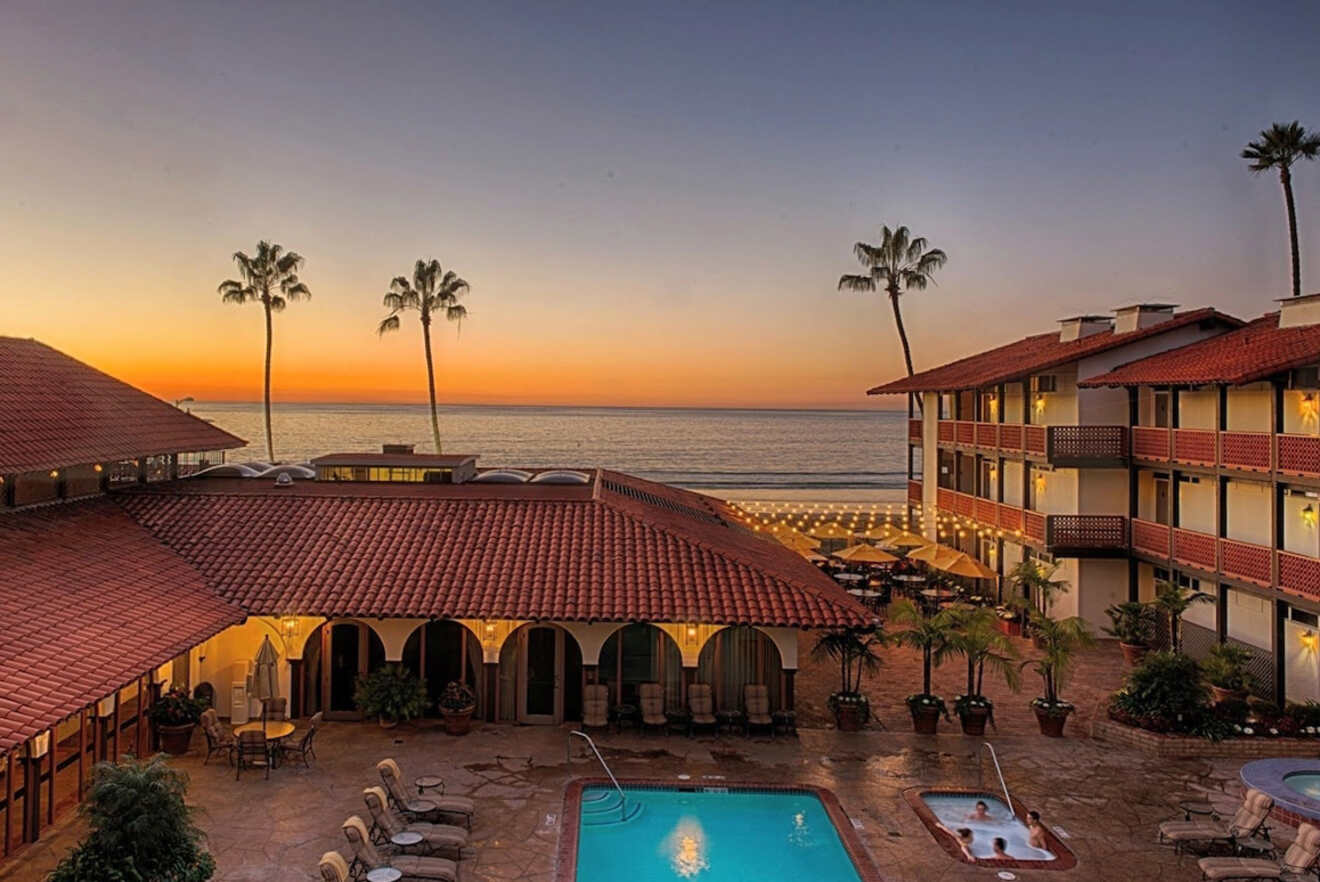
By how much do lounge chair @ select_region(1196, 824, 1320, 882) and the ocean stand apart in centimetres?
6824

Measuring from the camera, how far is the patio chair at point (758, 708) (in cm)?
1814

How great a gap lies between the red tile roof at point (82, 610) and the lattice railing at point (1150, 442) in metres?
24.1

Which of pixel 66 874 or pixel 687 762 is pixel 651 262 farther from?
pixel 66 874

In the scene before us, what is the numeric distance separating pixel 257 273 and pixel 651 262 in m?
23.3

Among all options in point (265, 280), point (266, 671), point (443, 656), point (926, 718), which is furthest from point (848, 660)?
point (265, 280)

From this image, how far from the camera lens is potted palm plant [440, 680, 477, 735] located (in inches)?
700

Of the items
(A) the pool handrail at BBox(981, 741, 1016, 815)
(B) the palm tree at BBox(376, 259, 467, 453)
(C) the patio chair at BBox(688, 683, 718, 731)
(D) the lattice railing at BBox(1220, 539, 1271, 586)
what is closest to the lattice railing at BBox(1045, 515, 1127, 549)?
(D) the lattice railing at BBox(1220, 539, 1271, 586)

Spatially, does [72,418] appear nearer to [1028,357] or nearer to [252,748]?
[252,748]

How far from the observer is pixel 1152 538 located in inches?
1010

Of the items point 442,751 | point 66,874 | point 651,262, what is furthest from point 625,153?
point 66,874

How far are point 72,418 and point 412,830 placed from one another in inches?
557

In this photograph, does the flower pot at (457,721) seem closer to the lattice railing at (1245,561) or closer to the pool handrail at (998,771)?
the pool handrail at (998,771)

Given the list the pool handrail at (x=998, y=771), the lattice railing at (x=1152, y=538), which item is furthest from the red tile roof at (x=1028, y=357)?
the pool handrail at (x=998, y=771)

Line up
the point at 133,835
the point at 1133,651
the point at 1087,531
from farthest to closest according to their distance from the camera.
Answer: the point at 1087,531 < the point at 1133,651 < the point at 133,835
